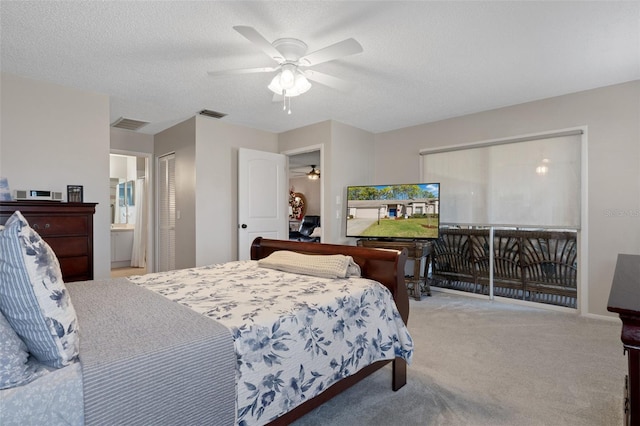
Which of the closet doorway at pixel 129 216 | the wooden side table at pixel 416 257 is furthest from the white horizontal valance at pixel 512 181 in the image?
the closet doorway at pixel 129 216

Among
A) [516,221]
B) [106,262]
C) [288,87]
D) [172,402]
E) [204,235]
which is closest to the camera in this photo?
[172,402]

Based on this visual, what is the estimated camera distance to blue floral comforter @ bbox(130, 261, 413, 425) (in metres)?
1.30

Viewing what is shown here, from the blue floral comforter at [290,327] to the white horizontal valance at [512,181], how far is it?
2.81 m

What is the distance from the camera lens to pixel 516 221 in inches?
155

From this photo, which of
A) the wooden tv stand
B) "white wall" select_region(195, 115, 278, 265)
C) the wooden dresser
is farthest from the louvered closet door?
the wooden tv stand

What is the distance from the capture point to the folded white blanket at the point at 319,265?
2.14 metres

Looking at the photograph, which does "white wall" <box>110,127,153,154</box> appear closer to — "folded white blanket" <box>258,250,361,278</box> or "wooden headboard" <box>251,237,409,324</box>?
"folded white blanket" <box>258,250,361,278</box>

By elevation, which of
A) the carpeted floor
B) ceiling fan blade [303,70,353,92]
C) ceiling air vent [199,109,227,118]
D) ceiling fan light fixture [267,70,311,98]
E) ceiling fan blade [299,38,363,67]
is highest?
ceiling air vent [199,109,227,118]

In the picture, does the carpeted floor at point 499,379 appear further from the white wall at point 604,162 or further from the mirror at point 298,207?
the mirror at point 298,207

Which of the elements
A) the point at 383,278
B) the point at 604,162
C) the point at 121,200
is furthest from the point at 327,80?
the point at 121,200

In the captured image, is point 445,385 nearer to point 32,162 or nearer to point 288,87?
point 288,87

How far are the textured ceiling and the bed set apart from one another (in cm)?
160

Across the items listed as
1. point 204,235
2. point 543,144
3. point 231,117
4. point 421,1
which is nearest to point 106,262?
point 204,235

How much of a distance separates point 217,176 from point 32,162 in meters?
1.93
